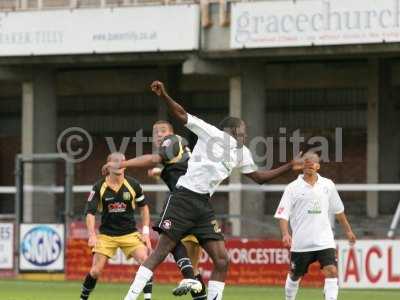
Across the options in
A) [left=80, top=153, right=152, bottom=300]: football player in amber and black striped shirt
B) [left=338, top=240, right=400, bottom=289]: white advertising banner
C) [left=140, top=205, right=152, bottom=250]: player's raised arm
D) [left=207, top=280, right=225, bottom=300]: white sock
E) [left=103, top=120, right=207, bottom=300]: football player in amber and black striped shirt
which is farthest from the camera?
[left=338, top=240, right=400, bottom=289]: white advertising banner

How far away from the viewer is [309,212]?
614 inches

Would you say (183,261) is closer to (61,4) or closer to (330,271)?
(330,271)

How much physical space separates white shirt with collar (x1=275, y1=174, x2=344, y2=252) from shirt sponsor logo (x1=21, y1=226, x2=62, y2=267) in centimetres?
1210

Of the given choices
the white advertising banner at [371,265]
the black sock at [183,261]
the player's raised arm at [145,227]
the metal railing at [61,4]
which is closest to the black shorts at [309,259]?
the black sock at [183,261]

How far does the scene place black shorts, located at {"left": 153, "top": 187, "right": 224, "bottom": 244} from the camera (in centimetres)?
1393

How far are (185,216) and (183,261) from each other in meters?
1.68

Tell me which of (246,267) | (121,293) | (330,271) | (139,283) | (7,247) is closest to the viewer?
(139,283)

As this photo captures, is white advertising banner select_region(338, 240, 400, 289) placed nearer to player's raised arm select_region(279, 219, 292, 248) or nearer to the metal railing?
player's raised arm select_region(279, 219, 292, 248)

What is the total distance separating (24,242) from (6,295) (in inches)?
293

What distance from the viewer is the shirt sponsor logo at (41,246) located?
27.0 m

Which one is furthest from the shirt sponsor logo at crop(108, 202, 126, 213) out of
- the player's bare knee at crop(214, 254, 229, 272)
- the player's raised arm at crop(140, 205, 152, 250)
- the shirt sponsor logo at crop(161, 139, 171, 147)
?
the player's bare knee at crop(214, 254, 229, 272)

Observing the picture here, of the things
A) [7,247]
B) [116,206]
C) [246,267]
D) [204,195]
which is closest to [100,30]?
[7,247]

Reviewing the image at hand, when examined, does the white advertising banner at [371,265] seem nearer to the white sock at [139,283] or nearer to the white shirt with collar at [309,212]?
the white shirt with collar at [309,212]

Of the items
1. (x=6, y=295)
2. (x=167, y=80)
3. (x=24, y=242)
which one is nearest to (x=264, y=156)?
(x=167, y=80)
